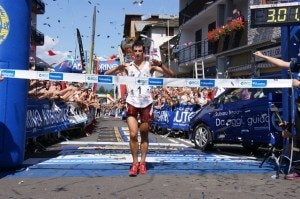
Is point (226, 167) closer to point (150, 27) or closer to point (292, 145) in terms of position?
point (292, 145)

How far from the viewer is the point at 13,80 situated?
7.12 meters

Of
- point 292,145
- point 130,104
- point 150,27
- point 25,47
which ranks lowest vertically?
point 292,145

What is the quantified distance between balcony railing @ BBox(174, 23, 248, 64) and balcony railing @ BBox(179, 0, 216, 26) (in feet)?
7.49

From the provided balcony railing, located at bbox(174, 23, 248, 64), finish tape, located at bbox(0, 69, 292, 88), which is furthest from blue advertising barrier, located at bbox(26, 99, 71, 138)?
balcony railing, located at bbox(174, 23, 248, 64)

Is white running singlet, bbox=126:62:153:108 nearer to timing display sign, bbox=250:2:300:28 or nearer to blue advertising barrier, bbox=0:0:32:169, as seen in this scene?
blue advertising barrier, bbox=0:0:32:169

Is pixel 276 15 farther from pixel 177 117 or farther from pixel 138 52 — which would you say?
pixel 177 117

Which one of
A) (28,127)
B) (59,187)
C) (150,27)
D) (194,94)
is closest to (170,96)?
(194,94)

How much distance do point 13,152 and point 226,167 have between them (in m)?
3.56

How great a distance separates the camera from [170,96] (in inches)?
749

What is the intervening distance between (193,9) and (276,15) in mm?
28903

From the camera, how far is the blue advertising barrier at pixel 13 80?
22.9 ft

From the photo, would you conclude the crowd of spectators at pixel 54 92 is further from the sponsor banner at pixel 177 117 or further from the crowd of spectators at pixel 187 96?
the crowd of spectators at pixel 187 96

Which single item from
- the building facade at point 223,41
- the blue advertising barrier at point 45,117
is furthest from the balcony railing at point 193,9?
the blue advertising barrier at point 45,117

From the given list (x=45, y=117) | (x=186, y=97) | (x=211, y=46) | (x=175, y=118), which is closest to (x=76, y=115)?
(x=175, y=118)
